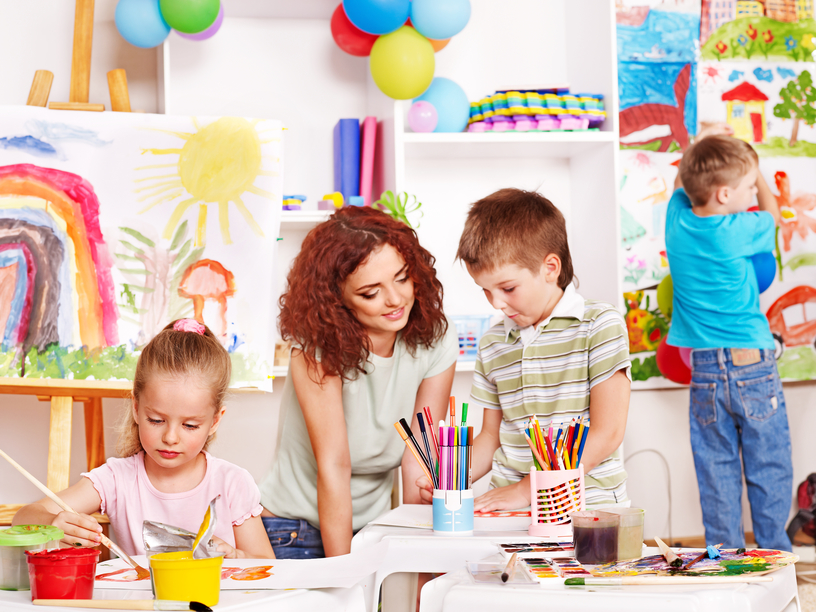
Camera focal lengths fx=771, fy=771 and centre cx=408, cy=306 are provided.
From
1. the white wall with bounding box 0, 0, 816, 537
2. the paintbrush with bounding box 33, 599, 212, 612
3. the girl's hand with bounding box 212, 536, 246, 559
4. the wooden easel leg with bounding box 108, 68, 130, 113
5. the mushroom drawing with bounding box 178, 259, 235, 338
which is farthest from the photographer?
the white wall with bounding box 0, 0, 816, 537

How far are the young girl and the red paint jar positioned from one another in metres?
0.33

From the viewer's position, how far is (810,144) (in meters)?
2.54

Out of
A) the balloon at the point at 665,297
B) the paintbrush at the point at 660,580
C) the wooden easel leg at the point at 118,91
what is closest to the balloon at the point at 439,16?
the wooden easel leg at the point at 118,91

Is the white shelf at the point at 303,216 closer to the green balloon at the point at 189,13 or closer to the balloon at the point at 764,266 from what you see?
the green balloon at the point at 189,13

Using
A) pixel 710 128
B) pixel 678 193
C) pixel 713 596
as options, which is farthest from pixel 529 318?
pixel 710 128

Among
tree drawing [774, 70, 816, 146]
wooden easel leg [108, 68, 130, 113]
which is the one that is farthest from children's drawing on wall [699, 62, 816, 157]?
wooden easel leg [108, 68, 130, 113]

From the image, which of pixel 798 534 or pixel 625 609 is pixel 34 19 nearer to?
pixel 625 609

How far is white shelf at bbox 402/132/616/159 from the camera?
226 cm

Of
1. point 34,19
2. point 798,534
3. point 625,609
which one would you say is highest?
point 34,19

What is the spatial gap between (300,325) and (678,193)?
55.0 inches

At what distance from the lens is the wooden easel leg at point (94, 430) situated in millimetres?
2006

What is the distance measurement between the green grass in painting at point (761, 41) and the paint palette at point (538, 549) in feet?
6.95

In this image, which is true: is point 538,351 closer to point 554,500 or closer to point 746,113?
point 554,500

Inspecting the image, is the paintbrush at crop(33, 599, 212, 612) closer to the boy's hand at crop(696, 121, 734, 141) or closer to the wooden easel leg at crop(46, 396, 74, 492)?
the wooden easel leg at crop(46, 396, 74, 492)
